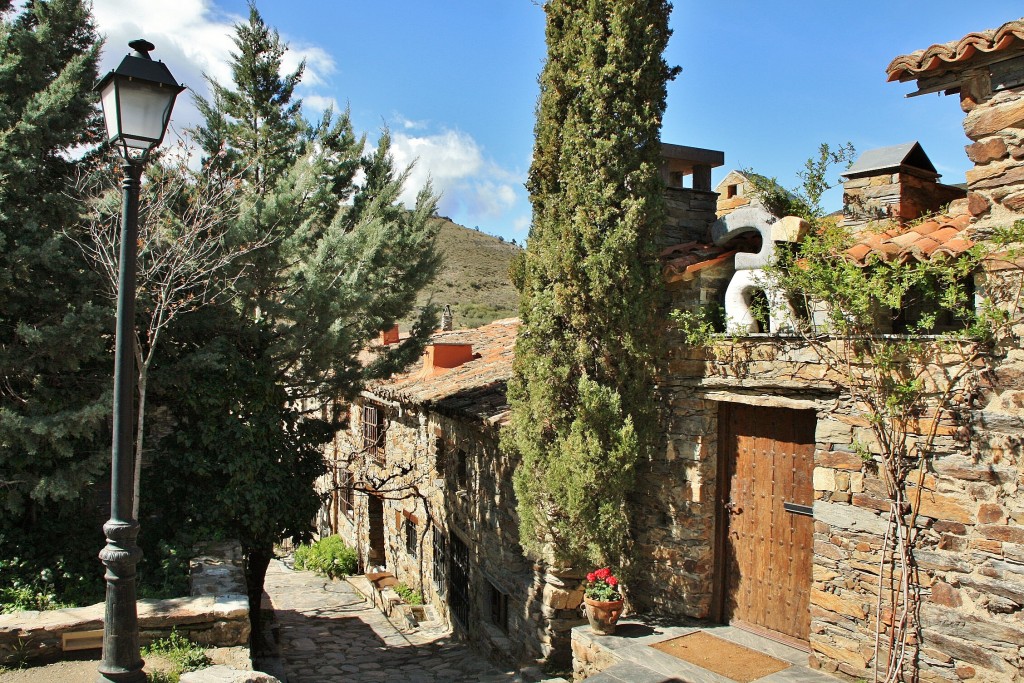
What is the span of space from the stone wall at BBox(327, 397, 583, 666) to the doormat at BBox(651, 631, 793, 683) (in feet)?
4.63

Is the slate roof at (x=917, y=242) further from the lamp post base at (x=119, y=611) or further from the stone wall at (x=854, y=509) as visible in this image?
the lamp post base at (x=119, y=611)

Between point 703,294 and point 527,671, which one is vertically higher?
point 703,294

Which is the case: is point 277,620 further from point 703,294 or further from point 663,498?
point 703,294

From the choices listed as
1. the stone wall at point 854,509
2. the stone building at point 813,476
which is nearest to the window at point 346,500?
the stone building at point 813,476

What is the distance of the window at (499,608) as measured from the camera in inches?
370

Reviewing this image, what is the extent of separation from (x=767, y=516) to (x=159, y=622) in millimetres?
5416

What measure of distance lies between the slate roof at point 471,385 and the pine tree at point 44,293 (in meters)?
4.32

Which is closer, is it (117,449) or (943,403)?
(117,449)

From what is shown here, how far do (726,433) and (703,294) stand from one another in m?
1.41

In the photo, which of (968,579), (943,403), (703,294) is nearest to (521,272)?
(703,294)

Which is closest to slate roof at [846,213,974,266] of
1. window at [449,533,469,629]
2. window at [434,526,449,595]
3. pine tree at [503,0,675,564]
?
pine tree at [503,0,675,564]

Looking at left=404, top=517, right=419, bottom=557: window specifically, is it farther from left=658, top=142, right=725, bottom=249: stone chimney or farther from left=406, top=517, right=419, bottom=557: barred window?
left=658, top=142, right=725, bottom=249: stone chimney

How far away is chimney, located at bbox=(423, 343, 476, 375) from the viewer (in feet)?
43.7

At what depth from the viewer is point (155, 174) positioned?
8.87 metres
